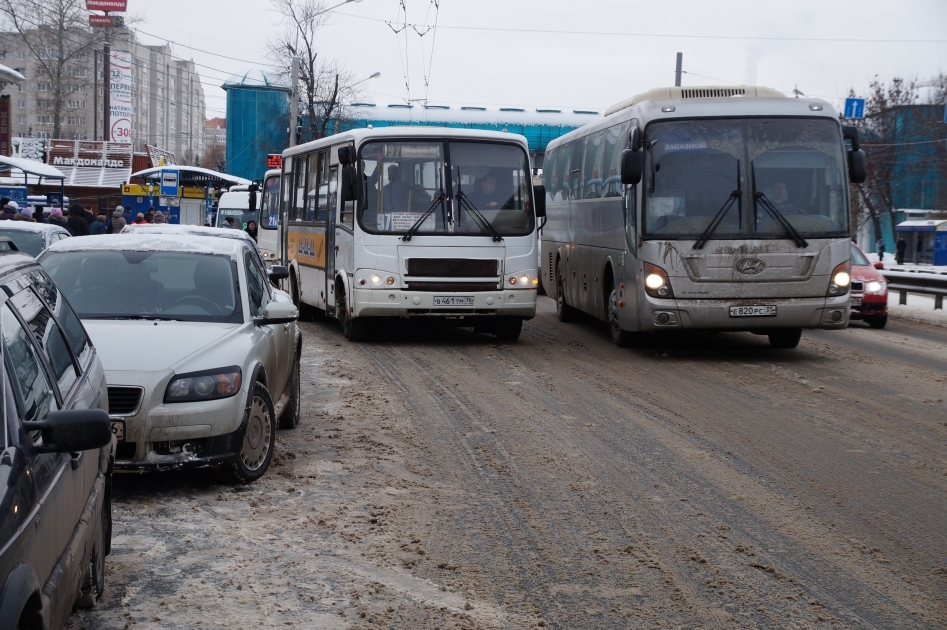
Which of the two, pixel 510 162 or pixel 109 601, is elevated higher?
pixel 510 162

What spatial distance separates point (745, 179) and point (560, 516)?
27.0ft

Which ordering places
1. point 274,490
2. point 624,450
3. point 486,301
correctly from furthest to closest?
point 486,301 < point 624,450 < point 274,490

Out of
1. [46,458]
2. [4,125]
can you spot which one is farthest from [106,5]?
[46,458]

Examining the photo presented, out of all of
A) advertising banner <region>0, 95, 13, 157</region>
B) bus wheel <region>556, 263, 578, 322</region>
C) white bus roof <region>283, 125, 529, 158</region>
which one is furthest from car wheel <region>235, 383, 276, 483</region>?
advertising banner <region>0, 95, 13, 157</region>

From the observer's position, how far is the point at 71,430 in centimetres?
329

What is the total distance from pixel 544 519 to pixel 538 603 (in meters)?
1.42

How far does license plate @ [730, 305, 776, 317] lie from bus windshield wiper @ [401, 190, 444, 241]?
4.25 m

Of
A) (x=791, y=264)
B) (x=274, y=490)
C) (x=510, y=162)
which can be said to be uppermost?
(x=510, y=162)

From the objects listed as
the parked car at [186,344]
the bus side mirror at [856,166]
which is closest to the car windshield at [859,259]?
the bus side mirror at [856,166]

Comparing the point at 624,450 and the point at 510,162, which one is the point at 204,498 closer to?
the point at 624,450

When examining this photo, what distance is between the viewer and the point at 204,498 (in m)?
6.61

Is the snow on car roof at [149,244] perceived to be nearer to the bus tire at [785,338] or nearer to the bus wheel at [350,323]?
the bus wheel at [350,323]

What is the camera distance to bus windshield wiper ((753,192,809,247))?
1340 centimetres

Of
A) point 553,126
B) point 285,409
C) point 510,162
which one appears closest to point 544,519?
point 285,409
